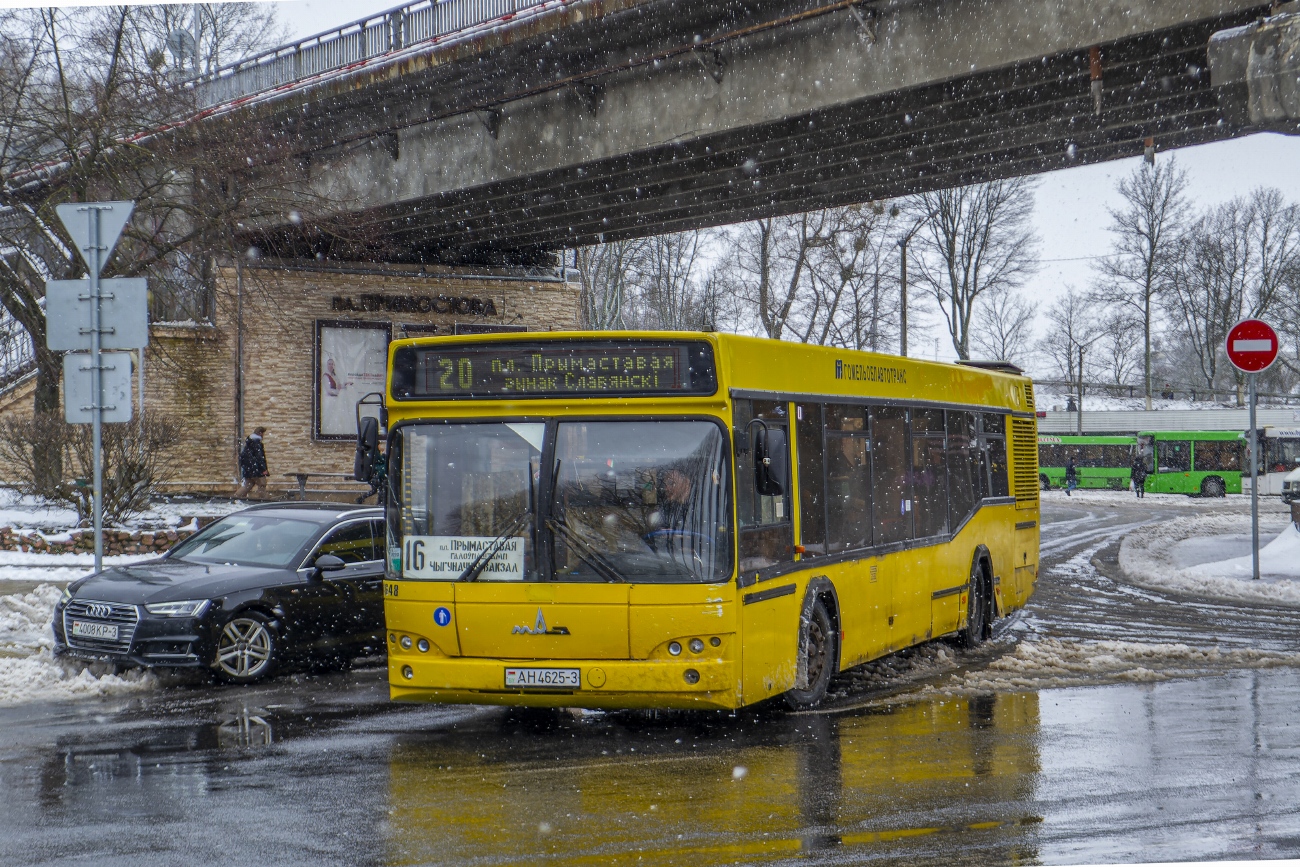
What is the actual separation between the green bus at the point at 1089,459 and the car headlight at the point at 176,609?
5415 centimetres

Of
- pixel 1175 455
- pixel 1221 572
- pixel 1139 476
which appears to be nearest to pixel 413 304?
pixel 1221 572

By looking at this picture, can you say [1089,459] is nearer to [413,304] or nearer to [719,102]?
[413,304]

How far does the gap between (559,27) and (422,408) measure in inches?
496

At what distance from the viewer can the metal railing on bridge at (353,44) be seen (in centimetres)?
2155

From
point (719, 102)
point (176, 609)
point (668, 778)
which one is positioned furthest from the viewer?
point (719, 102)

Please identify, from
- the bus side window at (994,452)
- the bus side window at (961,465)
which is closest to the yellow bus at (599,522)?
the bus side window at (961,465)

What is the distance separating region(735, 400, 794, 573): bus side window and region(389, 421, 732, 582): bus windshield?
16cm

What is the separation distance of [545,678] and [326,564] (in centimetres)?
381

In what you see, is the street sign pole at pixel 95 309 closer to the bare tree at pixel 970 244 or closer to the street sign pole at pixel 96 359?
the street sign pole at pixel 96 359

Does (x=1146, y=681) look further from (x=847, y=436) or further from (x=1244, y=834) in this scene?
(x=1244, y=834)

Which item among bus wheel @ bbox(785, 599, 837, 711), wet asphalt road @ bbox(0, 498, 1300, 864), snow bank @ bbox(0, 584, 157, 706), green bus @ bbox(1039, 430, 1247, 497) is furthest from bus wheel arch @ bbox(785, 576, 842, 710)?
green bus @ bbox(1039, 430, 1247, 497)

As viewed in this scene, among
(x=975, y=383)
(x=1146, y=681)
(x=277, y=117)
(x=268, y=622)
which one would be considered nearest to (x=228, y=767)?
(x=268, y=622)

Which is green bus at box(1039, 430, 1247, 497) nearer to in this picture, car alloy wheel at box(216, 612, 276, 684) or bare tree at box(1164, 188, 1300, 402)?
bare tree at box(1164, 188, 1300, 402)

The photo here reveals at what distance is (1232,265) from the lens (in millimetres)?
51125
